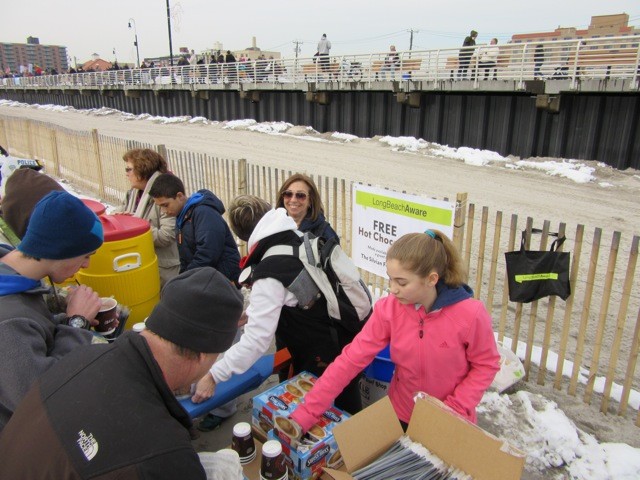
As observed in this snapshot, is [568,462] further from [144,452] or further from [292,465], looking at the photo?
[144,452]

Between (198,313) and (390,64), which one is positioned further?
(390,64)

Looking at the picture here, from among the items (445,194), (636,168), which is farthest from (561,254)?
(636,168)

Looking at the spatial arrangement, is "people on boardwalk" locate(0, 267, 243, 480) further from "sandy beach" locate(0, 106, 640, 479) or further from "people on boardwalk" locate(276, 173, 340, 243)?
"people on boardwalk" locate(276, 173, 340, 243)

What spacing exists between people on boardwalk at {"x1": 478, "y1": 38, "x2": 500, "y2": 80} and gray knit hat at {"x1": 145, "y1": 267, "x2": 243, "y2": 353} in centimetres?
1785

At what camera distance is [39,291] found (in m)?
2.00

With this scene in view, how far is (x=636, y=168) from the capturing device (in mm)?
13609

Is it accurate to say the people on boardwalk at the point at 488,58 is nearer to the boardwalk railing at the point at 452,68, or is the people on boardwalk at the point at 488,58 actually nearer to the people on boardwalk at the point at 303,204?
the boardwalk railing at the point at 452,68

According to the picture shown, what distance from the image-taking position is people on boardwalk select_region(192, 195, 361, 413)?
2482 mm

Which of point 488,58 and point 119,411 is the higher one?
point 488,58

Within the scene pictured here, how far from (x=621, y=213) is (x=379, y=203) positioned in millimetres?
7678

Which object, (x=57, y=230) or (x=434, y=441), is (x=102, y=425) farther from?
(x=434, y=441)

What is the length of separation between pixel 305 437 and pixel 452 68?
18.1m

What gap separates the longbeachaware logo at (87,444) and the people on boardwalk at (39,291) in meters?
0.65

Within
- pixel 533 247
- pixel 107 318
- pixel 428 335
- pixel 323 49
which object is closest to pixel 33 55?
pixel 323 49
